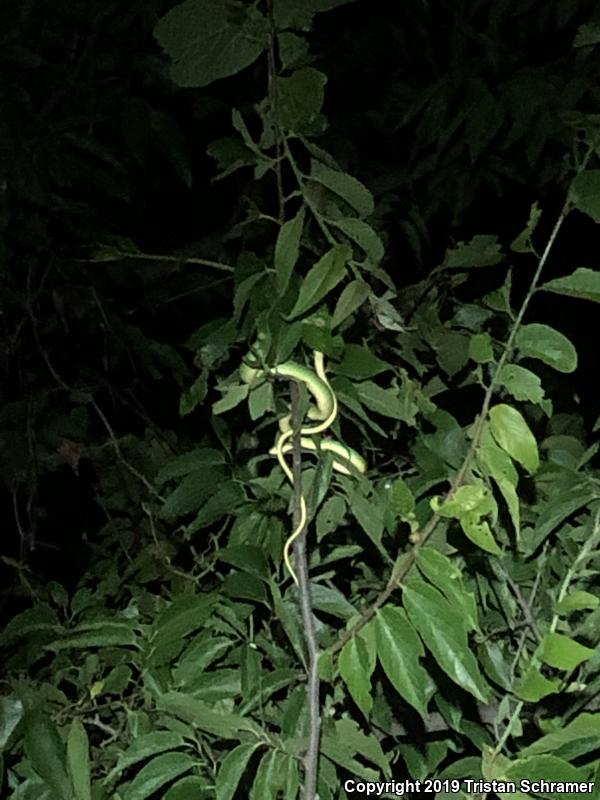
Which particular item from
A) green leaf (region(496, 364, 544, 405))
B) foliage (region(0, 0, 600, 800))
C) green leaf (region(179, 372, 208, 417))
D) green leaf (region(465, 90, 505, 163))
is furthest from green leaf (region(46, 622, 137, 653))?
green leaf (region(465, 90, 505, 163))

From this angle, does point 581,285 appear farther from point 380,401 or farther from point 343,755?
point 343,755

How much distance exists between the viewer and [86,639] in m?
0.91

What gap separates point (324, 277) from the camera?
0.69m

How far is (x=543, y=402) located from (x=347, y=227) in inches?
8.9

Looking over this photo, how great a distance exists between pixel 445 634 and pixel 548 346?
23 cm

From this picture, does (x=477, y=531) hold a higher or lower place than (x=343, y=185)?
lower

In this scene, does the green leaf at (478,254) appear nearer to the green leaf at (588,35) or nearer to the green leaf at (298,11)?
the green leaf at (588,35)

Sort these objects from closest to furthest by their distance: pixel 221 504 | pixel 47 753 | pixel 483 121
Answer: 1. pixel 47 753
2. pixel 221 504
3. pixel 483 121

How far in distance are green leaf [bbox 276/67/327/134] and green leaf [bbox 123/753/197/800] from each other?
0.49m

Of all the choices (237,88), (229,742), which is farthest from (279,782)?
(237,88)

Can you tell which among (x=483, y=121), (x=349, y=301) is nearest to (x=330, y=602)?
(x=349, y=301)

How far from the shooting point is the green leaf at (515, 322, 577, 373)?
734 mm

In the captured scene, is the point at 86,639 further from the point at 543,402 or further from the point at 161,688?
the point at 543,402

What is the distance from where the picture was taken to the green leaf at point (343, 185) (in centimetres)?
74
